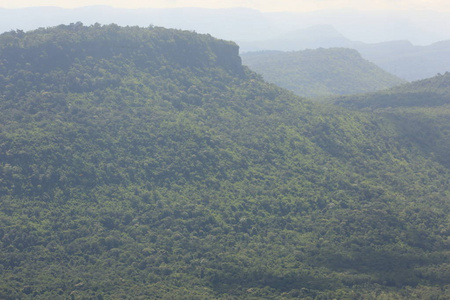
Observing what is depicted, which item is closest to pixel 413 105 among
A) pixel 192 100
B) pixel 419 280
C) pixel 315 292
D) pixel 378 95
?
pixel 378 95

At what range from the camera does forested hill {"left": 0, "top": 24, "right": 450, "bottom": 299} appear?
174 feet

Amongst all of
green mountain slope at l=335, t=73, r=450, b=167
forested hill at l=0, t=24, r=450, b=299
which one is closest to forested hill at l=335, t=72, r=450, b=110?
green mountain slope at l=335, t=73, r=450, b=167

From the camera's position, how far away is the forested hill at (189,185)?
53094 millimetres

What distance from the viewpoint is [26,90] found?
78188 mm

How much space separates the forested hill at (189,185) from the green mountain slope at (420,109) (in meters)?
2.66

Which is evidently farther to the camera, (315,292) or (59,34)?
(59,34)

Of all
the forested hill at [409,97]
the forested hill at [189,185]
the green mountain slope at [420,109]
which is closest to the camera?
the forested hill at [189,185]

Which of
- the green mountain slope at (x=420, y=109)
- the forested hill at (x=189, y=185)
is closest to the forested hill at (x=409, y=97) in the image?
the green mountain slope at (x=420, y=109)

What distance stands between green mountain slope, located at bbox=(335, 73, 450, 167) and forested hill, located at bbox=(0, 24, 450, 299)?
8.73ft

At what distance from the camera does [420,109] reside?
325 feet

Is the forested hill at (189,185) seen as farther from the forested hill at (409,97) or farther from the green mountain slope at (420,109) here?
the forested hill at (409,97)

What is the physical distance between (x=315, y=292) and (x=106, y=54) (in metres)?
65.9

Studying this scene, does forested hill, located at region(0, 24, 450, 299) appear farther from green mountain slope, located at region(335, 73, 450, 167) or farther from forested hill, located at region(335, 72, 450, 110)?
forested hill, located at region(335, 72, 450, 110)

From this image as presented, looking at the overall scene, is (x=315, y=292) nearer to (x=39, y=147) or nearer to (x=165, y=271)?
(x=165, y=271)
